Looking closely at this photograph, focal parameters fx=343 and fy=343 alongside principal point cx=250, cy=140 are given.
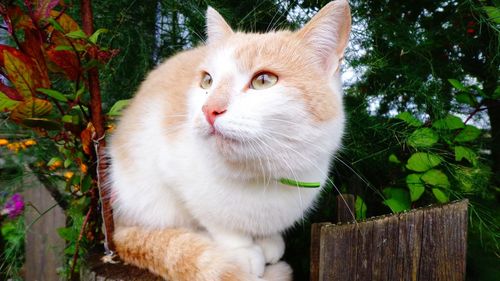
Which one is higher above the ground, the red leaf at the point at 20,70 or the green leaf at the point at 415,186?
the red leaf at the point at 20,70

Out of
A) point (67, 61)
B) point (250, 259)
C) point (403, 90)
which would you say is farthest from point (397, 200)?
point (67, 61)

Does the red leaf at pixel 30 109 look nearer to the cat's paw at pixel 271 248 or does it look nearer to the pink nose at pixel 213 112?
the pink nose at pixel 213 112

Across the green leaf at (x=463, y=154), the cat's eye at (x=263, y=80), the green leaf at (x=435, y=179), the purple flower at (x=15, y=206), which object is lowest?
the purple flower at (x=15, y=206)

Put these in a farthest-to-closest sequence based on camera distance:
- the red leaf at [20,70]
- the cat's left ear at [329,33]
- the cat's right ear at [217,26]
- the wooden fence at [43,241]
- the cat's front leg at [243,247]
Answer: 1. the wooden fence at [43,241]
2. the cat's right ear at [217,26]
3. the cat's front leg at [243,247]
4. the cat's left ear at [329,33]
5. the red leaf at [20,70]

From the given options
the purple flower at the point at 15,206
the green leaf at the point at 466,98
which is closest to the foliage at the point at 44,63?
the purple flower at the point at 15,206

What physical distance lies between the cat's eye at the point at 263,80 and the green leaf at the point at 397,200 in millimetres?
681

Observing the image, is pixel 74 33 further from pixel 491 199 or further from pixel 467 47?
pixel 491 199

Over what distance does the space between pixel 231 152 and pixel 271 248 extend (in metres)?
0.51

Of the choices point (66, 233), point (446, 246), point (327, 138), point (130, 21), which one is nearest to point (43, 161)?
point (66, 233)

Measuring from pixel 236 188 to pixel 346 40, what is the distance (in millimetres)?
563

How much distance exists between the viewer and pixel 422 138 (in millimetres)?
1287

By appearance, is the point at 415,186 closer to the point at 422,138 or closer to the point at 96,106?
the point at 422,138

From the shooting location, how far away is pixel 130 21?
1670mm

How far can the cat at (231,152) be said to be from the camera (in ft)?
3.04
